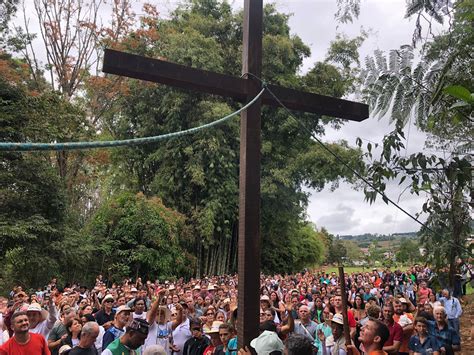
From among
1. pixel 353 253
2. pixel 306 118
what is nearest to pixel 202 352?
pixel 306 118

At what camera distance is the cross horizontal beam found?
10.7ft

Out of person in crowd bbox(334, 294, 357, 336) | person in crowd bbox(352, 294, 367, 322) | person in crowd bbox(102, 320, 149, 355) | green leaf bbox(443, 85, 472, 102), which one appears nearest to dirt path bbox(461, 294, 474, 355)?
person in crowd bbox(334, 294, 357, 336)

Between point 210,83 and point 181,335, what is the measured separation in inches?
148

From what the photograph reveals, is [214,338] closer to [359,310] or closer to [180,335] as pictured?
[180,335]

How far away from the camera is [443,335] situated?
5.31 m

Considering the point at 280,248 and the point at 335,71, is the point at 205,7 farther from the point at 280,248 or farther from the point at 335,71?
the point at 280,248

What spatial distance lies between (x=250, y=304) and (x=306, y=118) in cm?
2014

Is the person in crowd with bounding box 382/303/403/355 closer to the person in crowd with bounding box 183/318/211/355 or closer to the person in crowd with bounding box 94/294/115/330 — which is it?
the person in crowd with bounding box 183/318/211/355

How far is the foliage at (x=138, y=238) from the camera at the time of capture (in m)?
19.7

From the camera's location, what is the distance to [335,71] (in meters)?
23.7

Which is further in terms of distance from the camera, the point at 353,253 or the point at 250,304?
the point at 353,253

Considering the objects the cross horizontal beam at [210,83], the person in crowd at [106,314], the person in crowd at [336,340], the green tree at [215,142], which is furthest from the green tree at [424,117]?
the green tree at [215,142]

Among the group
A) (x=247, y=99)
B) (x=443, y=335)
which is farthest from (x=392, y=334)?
Result: (x=247, y=99)

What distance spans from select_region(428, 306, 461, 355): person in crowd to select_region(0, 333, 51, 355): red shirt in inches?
171
